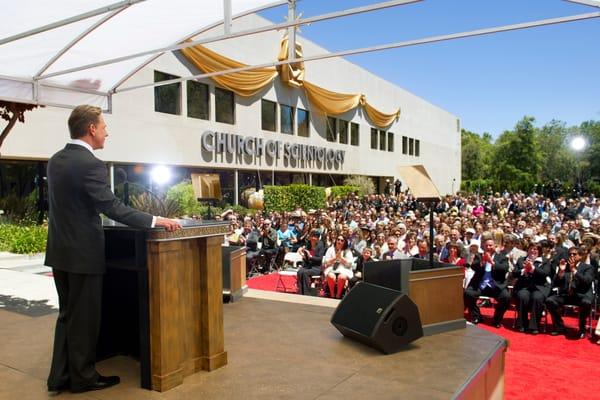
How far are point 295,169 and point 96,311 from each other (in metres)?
24.3

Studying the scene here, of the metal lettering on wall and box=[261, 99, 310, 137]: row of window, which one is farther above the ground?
box=[261, 99, 310, 137]: row of window

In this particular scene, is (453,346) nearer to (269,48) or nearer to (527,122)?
(269,48)

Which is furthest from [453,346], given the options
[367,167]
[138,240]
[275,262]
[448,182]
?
[448,182]

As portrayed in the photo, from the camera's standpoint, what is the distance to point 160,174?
1877 centimetres

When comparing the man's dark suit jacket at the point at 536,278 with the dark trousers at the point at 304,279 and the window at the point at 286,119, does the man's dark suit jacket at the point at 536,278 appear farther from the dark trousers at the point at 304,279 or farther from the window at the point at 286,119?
the window at the point at 286,119

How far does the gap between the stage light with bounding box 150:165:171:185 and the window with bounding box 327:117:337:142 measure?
1377 centimetres

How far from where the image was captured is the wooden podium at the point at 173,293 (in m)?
3.14

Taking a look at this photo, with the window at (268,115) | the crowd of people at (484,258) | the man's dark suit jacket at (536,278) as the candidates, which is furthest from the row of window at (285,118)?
the man's dark suit jacket at (536,278)

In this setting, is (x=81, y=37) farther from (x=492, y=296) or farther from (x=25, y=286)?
(x=492, y=296)

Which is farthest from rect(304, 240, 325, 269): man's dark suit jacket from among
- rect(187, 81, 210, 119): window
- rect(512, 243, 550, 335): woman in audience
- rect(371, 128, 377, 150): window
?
rect(371, 128, 377, 150): window

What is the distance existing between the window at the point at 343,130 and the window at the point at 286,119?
18.3 ft

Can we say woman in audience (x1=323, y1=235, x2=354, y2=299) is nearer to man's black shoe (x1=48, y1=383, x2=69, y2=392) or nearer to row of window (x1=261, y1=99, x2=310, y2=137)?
man's black shoe (x1=48, y1=383, x2=69, y2=392)

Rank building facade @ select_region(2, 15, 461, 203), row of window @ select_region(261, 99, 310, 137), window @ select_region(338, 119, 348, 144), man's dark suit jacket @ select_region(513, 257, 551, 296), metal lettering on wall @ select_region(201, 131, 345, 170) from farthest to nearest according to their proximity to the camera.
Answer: window @ select_region(338, 119, 348, 144), row of window @ select_region(261, 99, 310, 137), metal lettering on wall @ select_region(201, 131, 345, 170), building facade @ select_region(2, 15, 461, 203), man's dark suit jacket @ select_region(513, 257, 551, 296)

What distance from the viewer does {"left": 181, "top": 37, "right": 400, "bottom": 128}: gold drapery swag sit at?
20.6m
